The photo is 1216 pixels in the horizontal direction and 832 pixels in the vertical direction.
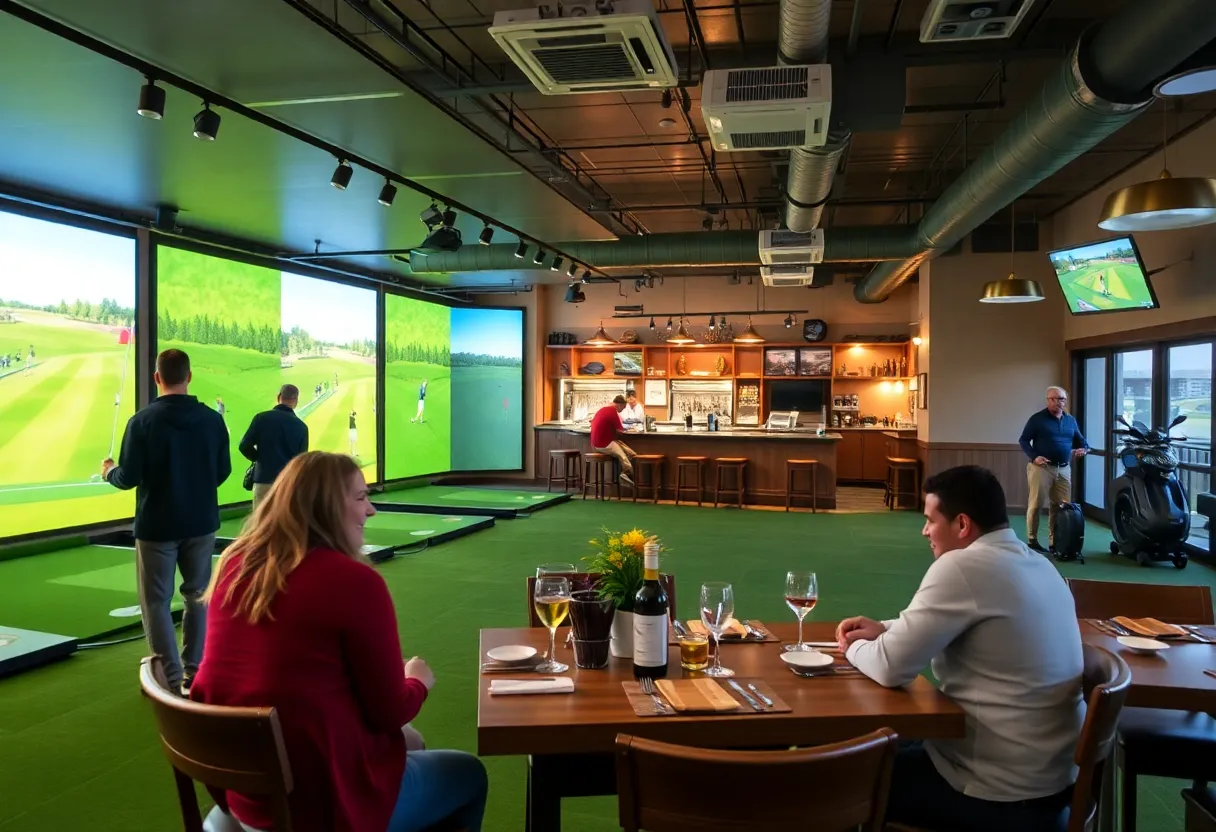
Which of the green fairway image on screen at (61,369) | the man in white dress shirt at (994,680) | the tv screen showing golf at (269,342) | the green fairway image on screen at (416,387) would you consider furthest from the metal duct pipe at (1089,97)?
the green fairway image on screen at (416,387)

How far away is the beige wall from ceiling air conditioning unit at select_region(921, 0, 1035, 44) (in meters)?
4.53

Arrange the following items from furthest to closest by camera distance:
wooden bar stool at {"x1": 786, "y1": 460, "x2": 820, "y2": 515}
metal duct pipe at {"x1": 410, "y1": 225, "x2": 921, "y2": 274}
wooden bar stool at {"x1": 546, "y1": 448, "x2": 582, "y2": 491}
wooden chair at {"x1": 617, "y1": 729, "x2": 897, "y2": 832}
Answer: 1. wooden bar stool at {"x1": 546, "y1": 448, "x2": 582, "y2": 491}
2. wooden bar stool at {"x1": 786, "y1": 460, "x2": 820, "y2": 515}
3. metal duct pipe at {"x1": 410, "y1": 225, "x2": 921, "y2": 274}
4. wooden chair at {"x1": 617, "y1": 729, "x2": 897, "y2": 832}

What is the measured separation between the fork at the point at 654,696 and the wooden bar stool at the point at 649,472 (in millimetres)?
10218

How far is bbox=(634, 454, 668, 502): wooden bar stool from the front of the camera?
1235 cm

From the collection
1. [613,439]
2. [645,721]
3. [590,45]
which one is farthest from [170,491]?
[613,439]

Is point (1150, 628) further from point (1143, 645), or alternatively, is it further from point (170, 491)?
point (170, 491)

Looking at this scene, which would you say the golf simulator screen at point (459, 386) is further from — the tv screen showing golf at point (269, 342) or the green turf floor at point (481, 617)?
the green turf floor at point (481, 617)

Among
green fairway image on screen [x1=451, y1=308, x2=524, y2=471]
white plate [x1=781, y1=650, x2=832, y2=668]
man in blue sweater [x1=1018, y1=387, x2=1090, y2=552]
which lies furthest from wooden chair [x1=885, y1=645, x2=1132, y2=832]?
green fairway image on screen [x1=451, y1=308, x2=524, y2=471]

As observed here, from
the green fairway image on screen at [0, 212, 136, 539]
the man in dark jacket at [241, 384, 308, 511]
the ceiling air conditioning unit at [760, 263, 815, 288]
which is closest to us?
the man in dark jacket at [241, 384, 308, 511]

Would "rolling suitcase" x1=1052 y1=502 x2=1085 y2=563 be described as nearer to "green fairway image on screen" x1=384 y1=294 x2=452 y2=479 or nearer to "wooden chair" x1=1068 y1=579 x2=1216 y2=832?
"wooden chair" x1=1068 y1=579 x2=1216 y2=832

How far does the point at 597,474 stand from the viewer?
13.1 m

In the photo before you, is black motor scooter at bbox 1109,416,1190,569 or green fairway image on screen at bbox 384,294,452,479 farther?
green fairway image on screen at bbox 384,294,452,479

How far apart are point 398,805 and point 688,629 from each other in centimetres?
96

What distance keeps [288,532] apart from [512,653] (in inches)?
30.6
